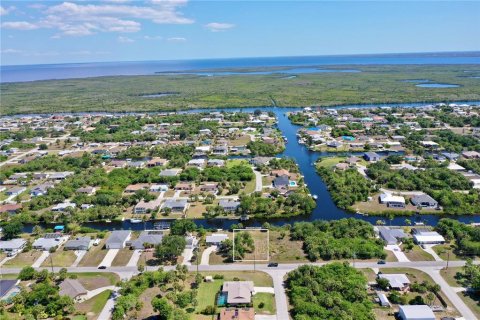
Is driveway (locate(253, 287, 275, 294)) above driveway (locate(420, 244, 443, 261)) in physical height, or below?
below

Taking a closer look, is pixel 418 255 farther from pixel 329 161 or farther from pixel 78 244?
pixel 78 244

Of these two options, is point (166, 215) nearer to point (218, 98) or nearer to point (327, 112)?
point (327, 112)

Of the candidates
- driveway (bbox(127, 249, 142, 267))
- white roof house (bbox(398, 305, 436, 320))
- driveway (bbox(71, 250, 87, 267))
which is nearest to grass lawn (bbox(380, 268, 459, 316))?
white roof house (bbox(398, 305, 436, 320))

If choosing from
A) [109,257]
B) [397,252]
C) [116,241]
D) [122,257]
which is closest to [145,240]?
[122,257]

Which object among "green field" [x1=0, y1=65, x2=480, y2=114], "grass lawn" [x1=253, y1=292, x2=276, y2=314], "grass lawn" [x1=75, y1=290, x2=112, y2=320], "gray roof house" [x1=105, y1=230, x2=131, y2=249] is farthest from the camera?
"green field" [x1=0, y1=65, x2=480, y2=114]

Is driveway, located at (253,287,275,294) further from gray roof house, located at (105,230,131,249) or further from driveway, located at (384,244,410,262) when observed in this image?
gray roof house, located at (105,230,131,249)

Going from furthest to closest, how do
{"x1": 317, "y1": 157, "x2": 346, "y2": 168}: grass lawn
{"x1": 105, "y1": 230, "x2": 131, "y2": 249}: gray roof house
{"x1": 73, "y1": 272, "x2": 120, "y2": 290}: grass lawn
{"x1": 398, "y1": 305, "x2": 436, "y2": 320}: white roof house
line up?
1. {"x1": 317, "y1": 157, "x2": 346, "y2": 168}: grass lawn
2. {"x1": 105, "y1": 230, "x2": 131, "y2": 249}: gray roof house
3. {"x1": 73, "y1": 272, "x2": 120, "y2": 290}: grass lawn
4. {"x1": 398, "y1": 305, "x2": 436, "y2": 320}: white roof house

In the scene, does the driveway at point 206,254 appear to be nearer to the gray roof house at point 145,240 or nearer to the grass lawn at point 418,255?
the gray roof house at point 145,240

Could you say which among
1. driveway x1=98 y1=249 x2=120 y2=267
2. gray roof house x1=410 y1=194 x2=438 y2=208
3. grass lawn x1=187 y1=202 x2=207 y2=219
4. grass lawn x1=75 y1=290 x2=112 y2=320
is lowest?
grass lawn x1=75 y1=290 x2=112 y2=320
